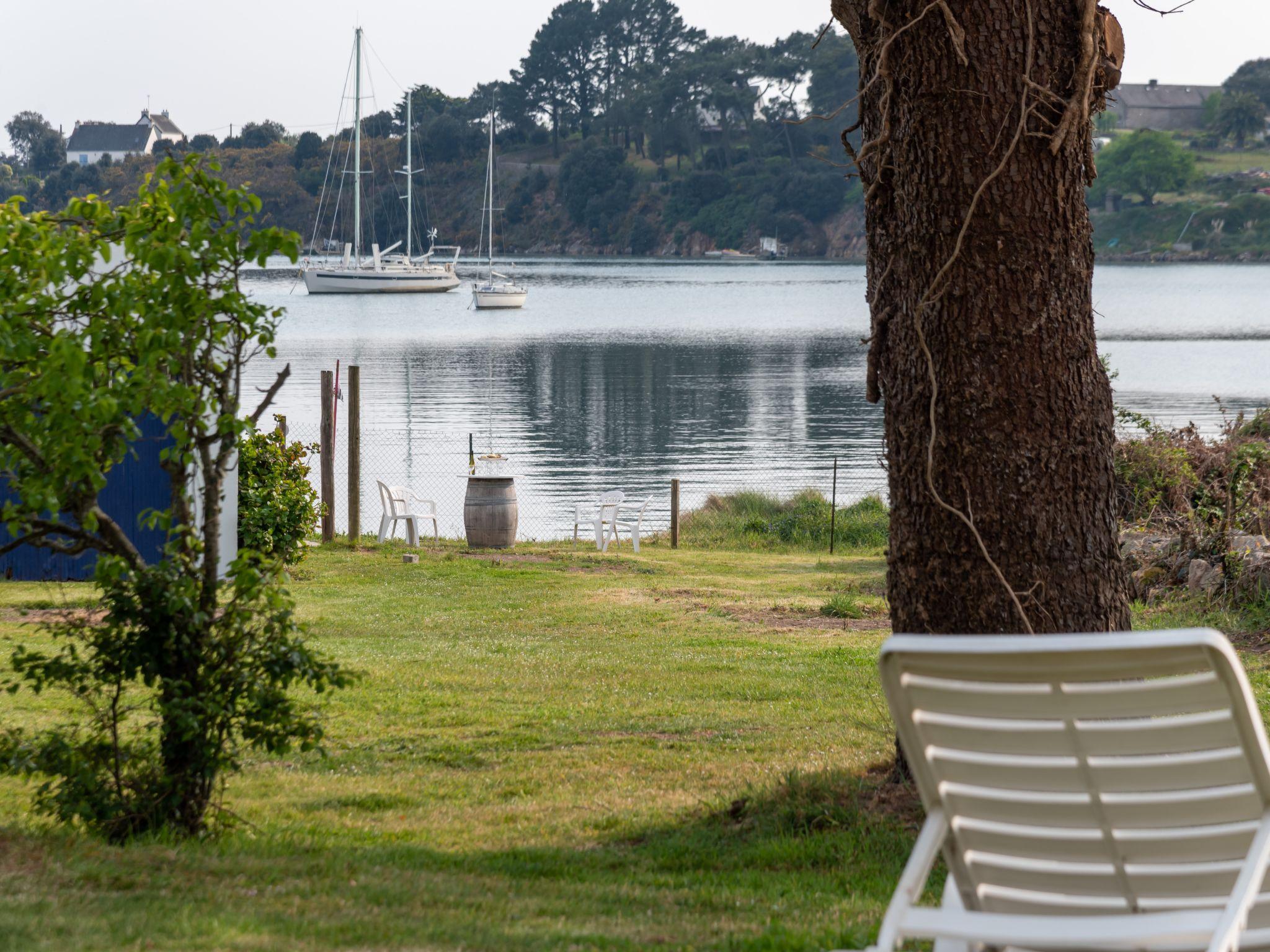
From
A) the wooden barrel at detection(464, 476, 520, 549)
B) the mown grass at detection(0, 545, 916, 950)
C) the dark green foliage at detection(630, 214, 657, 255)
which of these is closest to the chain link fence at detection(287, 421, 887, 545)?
the wooden barrel at detection(464, 476, 520, 549)

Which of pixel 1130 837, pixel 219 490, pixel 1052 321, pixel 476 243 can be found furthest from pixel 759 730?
pixel 476 243

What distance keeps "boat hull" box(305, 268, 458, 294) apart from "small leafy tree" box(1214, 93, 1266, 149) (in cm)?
7482

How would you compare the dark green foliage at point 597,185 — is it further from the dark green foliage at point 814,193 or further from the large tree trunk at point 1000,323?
the large tree trunk at point 1000,323

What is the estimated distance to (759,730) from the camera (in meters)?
6.48

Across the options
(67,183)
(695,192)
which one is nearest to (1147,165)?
(695,192)

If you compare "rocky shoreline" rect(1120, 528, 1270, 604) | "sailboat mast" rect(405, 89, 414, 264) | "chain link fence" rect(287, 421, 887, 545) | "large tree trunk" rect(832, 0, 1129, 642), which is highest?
"sailboat mast" rect(405, 89, 414, 264)

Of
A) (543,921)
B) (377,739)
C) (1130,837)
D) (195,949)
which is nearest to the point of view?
(1130,837)

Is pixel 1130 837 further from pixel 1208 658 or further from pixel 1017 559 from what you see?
pixel 1017 559

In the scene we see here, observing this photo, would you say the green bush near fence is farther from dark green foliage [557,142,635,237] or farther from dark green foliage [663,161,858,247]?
dark green foliage [557,142,635,237]

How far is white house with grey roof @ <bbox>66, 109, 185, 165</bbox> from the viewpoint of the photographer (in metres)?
155

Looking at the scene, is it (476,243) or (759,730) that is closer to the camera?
(759,730)

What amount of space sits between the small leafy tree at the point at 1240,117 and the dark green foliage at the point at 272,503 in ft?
428

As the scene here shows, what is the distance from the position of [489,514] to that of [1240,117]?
127754mm

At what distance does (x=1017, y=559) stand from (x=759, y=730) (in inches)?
92.2
